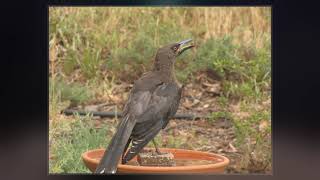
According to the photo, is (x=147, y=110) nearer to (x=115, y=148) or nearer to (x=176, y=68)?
(x=115, y=148)

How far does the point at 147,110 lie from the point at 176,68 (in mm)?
483

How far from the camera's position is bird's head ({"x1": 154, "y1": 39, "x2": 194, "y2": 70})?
611 centimetres

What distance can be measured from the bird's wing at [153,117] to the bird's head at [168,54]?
15 cm

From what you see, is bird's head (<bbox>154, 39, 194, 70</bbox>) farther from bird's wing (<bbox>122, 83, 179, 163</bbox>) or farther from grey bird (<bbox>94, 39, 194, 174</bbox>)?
bird's wing (<bbox>122, 83, 179, 163</bbox>)

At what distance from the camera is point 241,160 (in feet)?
20.7

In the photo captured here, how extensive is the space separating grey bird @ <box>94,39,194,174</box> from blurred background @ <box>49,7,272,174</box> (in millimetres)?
211

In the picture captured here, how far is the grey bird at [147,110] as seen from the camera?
5910 millimetres

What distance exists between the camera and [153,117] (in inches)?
235

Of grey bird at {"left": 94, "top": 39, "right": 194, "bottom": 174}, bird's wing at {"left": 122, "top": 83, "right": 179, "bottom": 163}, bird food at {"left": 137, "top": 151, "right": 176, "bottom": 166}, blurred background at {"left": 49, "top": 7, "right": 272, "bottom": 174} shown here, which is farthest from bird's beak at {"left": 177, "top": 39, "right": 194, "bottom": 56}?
bird food at {"left": 137, "top": 151, "right": 176, "bottom": 166}

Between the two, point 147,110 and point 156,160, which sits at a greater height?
point 147,110

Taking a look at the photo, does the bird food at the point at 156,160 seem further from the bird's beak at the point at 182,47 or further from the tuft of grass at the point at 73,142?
the bird's beak at the point at 182,47

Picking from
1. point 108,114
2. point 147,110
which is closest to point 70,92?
point 108,114

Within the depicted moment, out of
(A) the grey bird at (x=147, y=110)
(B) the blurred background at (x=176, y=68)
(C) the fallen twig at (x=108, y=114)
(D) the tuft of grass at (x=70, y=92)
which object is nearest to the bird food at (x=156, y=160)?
(A) the grey bird at (x=147, y=110)

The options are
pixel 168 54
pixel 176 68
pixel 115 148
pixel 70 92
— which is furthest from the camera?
pixel 70 92
